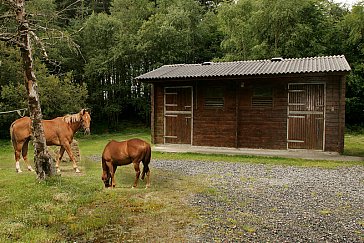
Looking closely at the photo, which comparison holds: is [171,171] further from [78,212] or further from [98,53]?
[98,53]

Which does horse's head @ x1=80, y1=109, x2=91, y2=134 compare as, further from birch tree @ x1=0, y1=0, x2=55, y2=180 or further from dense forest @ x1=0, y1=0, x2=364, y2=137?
dense forest @ x1=0, y1=0, x2=364, y2=137

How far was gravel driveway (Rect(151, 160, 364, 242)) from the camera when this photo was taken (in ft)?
13.7

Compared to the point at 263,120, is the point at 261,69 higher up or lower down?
higher up

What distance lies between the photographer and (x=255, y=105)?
11.9 meters

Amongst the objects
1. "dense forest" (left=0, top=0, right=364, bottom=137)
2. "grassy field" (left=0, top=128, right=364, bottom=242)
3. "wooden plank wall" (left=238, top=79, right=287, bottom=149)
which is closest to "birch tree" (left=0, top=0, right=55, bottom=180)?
"grassy field" (left=0, top=128, right=364, bottom=242)

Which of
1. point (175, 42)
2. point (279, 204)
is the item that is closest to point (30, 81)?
point (279, 204)

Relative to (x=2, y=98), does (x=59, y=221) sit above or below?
below

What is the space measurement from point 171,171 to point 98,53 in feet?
47.6

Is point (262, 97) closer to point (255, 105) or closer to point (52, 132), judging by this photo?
point (255, 105)

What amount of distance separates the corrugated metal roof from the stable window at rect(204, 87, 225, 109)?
683 mm

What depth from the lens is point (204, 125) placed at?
1264cm

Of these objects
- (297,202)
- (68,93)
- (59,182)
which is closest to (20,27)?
(59,182)

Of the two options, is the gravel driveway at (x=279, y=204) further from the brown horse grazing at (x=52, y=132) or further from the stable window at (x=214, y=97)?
the stable window at (x=214, y=97)

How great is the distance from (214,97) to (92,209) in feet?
27.0
